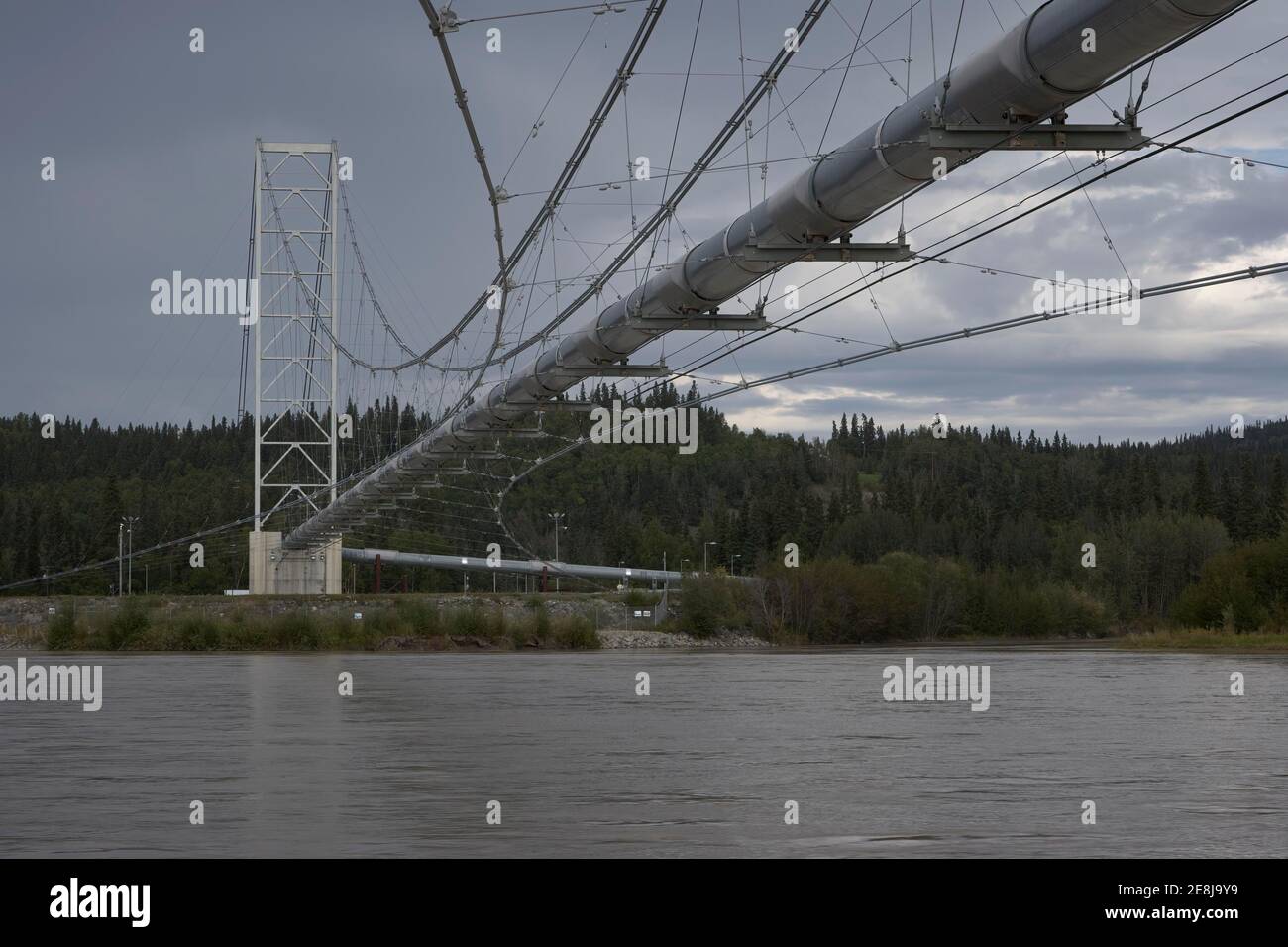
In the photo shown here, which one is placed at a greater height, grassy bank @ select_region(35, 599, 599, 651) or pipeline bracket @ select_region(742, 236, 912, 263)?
pipeline bracket @ select_region(742, 236, 912, 263)

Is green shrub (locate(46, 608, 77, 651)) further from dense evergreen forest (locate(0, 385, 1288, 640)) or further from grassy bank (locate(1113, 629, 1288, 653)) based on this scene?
grassy bank (locate(1113, 629, 1288, 653))

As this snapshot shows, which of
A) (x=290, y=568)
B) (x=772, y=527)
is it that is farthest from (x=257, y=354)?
(x=772, y=527)

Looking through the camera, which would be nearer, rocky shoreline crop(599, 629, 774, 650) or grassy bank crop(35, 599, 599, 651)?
grassy bank crop(35, 599, 599, 651)

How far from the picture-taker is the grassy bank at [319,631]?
2677 inches

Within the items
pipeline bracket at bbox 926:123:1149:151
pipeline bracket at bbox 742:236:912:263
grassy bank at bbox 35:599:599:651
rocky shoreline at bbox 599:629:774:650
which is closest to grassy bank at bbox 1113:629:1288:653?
rocky shoreline at bbox 599:629:774:650

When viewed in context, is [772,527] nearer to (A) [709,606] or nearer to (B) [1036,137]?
(A) [709,606]

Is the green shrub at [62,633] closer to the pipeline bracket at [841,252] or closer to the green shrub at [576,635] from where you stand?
the green shrub at [576,635]

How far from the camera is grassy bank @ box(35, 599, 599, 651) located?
68.0m

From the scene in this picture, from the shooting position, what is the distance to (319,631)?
71.2 metres

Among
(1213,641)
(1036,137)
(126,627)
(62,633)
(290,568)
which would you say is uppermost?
(1036,137)

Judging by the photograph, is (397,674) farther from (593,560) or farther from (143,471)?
(143,471)

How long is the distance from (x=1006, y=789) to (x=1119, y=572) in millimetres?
122579
